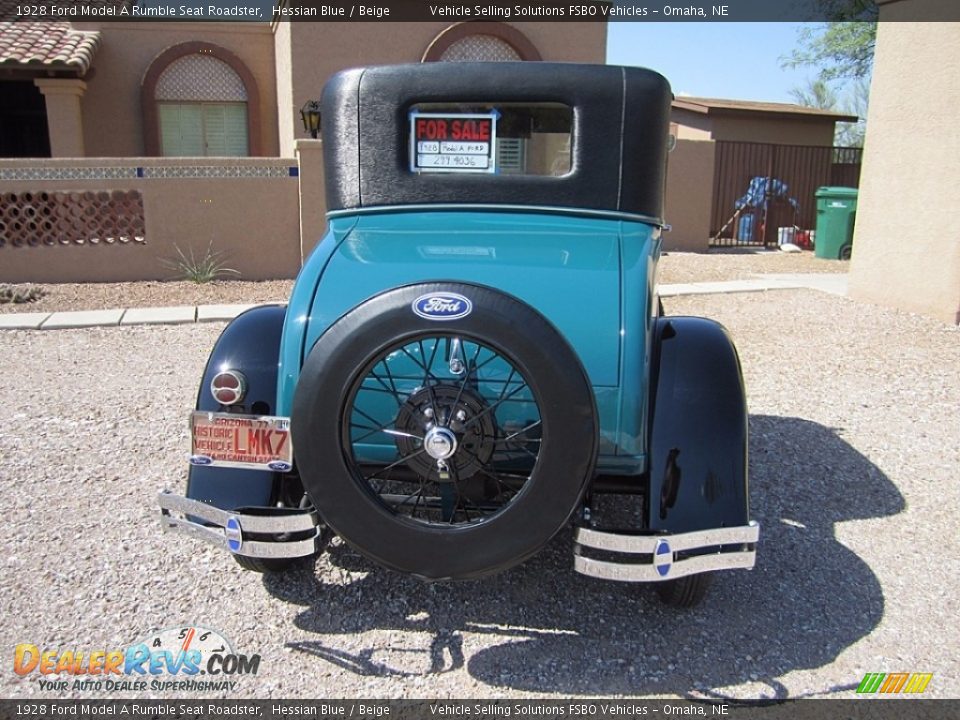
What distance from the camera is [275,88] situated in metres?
14.7

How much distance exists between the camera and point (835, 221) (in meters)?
13.8

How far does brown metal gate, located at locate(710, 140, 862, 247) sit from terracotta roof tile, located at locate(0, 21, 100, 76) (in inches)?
461

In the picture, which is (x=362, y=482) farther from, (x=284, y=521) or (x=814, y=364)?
(x=814, y=364)

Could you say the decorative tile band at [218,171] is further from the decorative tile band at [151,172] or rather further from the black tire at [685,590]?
the black tire at [685,590]

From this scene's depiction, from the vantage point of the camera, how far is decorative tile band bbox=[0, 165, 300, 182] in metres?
10.3

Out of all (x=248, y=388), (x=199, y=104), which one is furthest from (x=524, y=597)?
(x=199, y=104)

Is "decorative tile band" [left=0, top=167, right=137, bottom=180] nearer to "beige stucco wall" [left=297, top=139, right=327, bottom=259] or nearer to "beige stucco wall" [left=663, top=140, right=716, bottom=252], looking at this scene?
"beige stucco wall" [left=297, top=139, right=327, bottom=259]

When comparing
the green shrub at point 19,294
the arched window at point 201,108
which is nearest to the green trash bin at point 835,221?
the arched window at point 201,108

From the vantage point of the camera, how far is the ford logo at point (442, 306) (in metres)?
2.40

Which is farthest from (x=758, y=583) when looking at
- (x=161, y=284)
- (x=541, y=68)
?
(x=161, y=284)

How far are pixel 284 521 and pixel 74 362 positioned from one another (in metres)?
4.96

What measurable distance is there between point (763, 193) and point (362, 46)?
8.66m

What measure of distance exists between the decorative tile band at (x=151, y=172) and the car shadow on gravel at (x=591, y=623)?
833 centimetres

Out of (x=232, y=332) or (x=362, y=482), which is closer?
(x=362, y=482)
